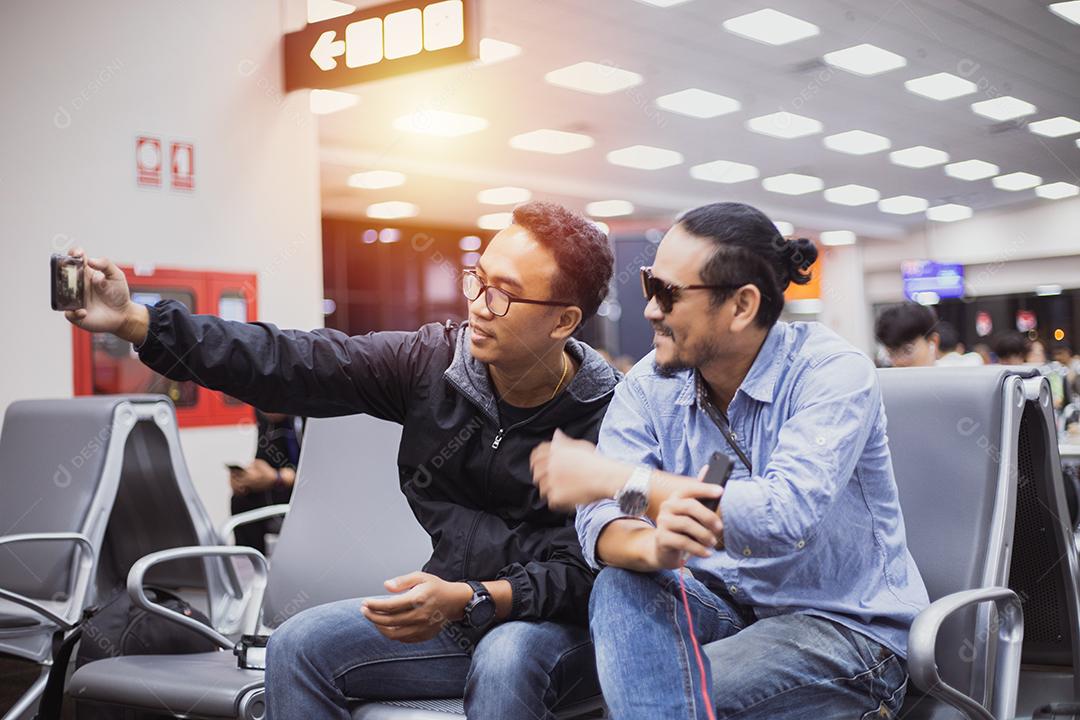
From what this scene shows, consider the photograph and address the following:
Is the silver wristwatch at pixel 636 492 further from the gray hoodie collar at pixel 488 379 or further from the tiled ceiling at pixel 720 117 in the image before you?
the tiled ceiling at pixel 720 117

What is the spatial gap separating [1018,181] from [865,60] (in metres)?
3.45

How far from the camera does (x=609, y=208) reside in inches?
572

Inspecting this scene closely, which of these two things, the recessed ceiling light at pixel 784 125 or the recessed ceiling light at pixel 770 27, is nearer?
the recessed ceiling light at pixel 770 27

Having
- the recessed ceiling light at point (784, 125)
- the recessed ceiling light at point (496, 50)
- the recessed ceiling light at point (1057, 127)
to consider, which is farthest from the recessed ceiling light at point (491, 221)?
the recessed ceiling light at point (1057, 127)

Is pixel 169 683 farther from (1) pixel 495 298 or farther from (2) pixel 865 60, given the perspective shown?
(2) pixel 865 60

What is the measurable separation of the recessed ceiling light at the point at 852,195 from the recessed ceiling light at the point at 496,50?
447cm

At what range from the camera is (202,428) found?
6082 mm

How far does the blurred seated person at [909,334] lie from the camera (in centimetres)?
398

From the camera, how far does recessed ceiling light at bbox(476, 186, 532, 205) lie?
511 inches

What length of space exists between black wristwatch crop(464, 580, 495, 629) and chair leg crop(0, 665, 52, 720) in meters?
1.42

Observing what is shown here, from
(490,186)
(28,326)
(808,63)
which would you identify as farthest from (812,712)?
(490,186)

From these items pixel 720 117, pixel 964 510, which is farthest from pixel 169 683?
pixel 720 117

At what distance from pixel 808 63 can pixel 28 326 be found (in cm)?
595

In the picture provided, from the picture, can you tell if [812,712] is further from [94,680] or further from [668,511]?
[94,680]
